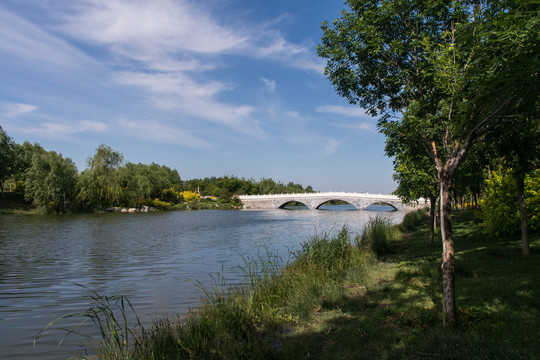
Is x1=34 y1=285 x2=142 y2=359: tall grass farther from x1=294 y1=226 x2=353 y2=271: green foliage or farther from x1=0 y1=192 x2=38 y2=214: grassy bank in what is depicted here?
x1=0 y1=192 x2=38 y2=214: grassy bank

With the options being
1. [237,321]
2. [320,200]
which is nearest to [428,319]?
[237,321]

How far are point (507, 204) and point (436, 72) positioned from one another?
8430 millimetres

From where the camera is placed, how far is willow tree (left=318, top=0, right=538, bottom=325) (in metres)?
4.47

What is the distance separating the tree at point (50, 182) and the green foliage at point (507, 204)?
45.6 m

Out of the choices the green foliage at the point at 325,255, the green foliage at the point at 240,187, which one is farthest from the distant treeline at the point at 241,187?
the green foliage at the point at 325,255

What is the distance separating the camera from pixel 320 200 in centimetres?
7081

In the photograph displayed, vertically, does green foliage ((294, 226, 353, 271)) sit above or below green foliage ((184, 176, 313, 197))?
below

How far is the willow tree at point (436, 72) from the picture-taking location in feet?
14.7

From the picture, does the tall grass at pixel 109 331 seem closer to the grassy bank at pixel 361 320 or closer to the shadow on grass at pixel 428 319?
the grassy bank at pixel 361 320

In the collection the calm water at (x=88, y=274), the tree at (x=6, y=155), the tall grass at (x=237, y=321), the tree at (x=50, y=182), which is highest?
the tree at (x=6, y=155)

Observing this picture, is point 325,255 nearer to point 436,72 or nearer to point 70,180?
point 436,72

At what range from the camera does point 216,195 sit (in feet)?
336

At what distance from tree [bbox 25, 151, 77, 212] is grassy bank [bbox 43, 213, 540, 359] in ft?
141

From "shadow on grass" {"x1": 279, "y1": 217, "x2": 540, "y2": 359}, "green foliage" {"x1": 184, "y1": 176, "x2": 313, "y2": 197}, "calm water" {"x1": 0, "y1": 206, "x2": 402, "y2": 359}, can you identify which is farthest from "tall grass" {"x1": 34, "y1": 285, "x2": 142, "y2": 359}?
"green foliage" {"x1": 184, "y1": 176, "x2": 313, "y2": 197}
